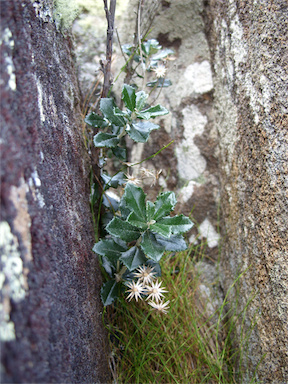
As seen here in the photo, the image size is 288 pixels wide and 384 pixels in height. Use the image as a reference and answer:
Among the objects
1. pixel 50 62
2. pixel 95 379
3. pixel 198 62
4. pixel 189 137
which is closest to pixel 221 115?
pixel 189 137

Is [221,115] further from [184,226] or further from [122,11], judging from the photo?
[122,11]

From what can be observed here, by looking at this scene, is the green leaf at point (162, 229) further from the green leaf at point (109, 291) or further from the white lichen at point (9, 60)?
the white lichen at point (9, 60)

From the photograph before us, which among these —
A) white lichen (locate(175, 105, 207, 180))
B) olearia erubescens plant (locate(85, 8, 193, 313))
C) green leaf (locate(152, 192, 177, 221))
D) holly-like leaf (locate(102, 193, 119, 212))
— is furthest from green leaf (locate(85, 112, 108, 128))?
white lichen (locate(175, 105, 207, 180))

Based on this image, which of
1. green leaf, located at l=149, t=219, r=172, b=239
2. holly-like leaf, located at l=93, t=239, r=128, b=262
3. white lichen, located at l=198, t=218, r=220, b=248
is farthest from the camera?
white lichen, located at l=198, t=218, r=220, b=248

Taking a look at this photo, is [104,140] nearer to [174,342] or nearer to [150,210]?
[150,210]

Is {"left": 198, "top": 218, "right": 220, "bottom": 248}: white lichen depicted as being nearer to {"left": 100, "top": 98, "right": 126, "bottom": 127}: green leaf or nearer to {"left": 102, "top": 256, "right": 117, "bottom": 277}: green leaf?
{"left": 102, "top": 256, "right": 117, "bottom": 277}: green leaf

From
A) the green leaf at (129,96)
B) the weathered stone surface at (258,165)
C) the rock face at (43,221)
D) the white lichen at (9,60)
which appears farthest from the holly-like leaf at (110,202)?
the white lichen at (9,60)

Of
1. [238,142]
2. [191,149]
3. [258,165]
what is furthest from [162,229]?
[191,149]
